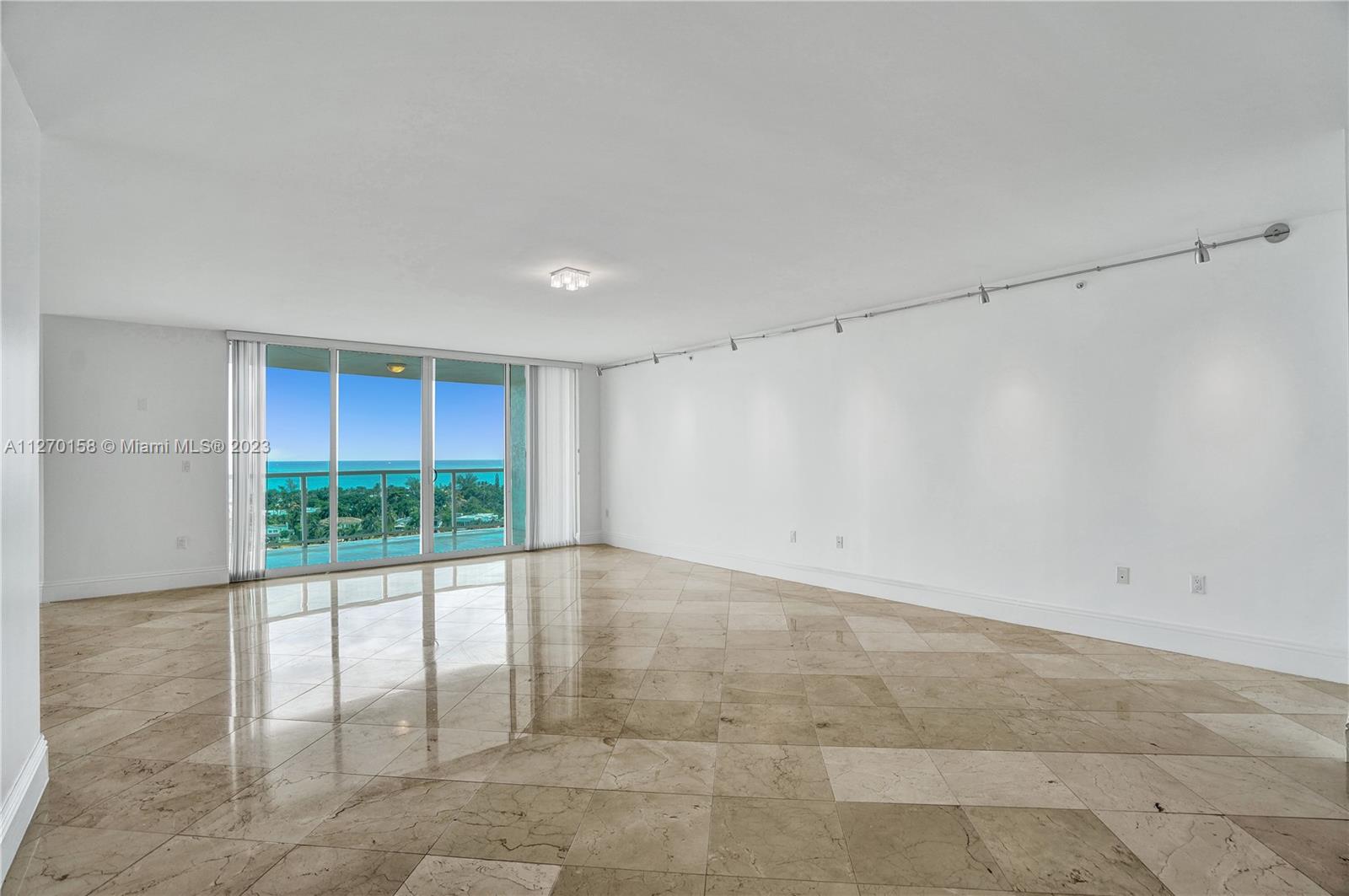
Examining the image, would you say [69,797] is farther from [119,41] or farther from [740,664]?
[740,664]

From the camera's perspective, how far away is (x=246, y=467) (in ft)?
21.6

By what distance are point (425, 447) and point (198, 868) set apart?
236 inches

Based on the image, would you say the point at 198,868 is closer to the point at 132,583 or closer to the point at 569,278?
the point at 569,278

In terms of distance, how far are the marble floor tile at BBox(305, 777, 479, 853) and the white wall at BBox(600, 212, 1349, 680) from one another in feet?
13.9

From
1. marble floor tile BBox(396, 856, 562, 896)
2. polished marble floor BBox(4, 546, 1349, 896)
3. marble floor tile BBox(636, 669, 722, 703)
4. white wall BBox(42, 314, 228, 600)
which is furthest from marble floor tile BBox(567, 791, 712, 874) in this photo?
white wall BBox(42, 314, 228, 600)

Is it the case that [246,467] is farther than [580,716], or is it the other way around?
[246,467]

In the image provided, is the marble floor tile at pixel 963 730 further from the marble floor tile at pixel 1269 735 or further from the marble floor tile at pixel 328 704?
the marble floor tile at pixel 328 704

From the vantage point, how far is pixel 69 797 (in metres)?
2.39

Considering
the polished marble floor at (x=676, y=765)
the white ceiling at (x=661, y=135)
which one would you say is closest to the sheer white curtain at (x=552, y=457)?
the polished marble floor at (x=676, y=765)

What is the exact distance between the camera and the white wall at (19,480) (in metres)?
2.03

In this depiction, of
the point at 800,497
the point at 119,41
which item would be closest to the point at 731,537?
the point at 800,497

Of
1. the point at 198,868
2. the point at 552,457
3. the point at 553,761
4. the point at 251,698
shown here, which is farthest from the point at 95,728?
the point at 552,457

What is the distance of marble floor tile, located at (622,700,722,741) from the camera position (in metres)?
2.88

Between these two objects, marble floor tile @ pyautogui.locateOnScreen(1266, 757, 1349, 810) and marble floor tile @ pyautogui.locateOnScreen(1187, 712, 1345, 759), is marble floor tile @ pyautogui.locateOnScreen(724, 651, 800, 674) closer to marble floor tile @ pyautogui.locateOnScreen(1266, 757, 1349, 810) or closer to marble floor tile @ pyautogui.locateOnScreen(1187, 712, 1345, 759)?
marble floor tile @ pyautogui.locateOnScreen(1187, 712, 1345, 759)
